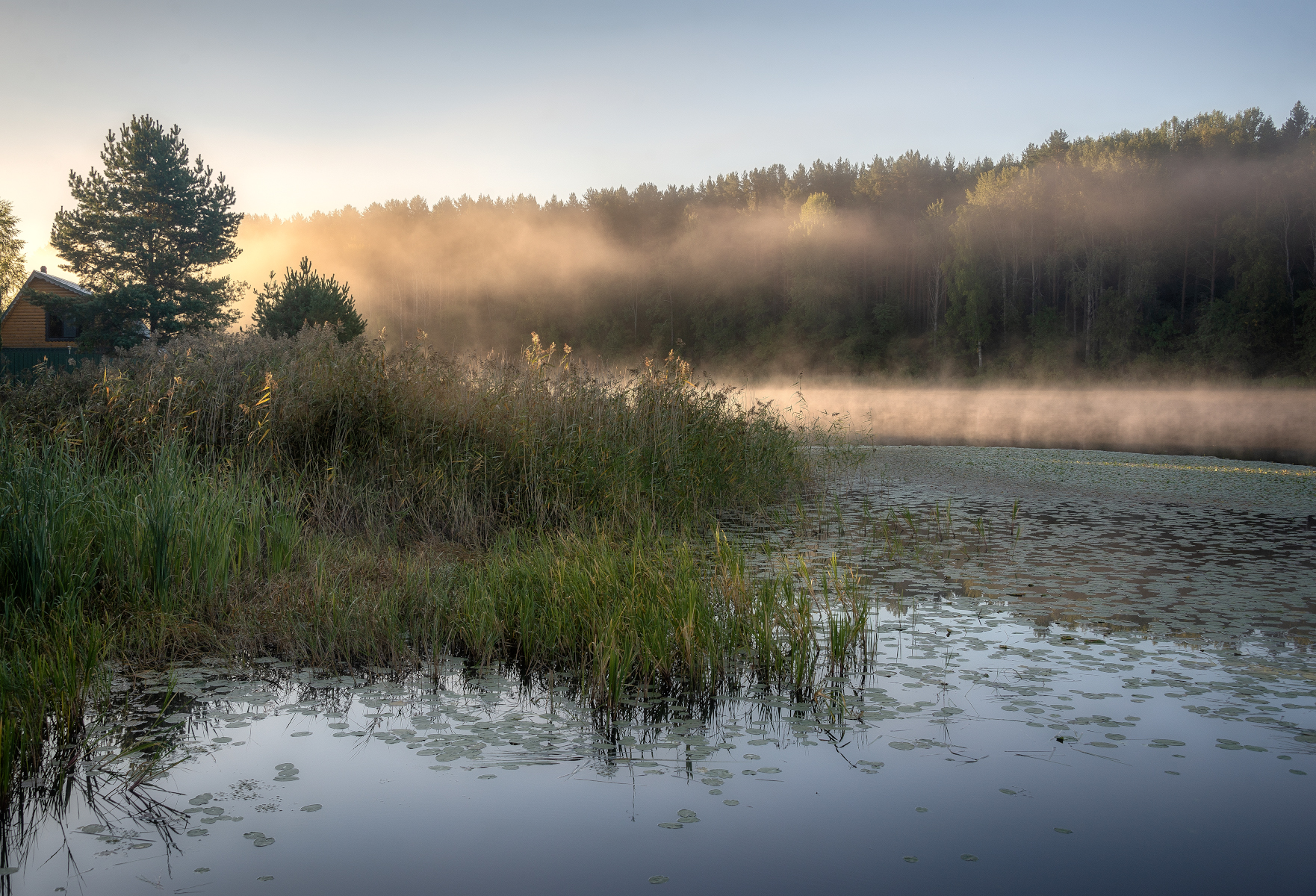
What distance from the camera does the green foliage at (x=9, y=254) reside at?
3306 cm

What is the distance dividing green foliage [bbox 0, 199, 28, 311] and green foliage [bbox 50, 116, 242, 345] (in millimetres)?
7150

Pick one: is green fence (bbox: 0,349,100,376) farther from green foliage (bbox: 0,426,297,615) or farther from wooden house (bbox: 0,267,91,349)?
green foliage (bbox: 0,426,297,615)

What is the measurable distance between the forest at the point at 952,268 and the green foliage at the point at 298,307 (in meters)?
4.87

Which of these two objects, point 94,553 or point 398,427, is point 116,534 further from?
point 398,427

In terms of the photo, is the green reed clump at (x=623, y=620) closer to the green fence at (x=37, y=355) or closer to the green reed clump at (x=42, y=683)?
the green reed clump at (x=42, y=683)

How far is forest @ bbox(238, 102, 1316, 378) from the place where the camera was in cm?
3894

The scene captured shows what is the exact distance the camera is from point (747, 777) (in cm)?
311

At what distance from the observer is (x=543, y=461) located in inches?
307

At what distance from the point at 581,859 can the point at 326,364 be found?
19.6 ft

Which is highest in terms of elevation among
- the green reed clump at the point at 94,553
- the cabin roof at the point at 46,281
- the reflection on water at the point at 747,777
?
the cabin roof at the point at 46,281

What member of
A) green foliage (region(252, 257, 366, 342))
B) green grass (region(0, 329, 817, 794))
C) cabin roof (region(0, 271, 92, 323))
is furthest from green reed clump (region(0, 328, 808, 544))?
cabin roof (region(0, 271, 92, 323))

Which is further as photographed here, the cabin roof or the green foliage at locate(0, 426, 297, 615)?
the cabin roof

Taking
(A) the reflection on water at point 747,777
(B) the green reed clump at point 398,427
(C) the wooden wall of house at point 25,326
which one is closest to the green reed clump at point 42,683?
(A) the reflection on water at point 747,777

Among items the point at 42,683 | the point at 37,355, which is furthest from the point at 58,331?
the point at 42,683
